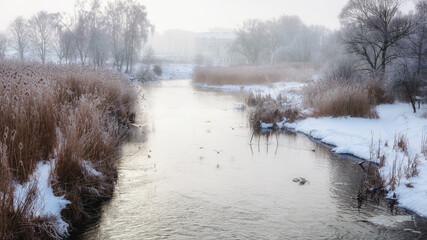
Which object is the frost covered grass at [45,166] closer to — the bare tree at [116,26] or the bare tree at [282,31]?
the bare tree at [116,26]

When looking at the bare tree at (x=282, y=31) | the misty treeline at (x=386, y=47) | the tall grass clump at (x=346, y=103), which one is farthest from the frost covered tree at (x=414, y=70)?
the bare tree at (x=282, y=31)

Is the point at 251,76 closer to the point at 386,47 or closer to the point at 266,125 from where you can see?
the point at 386,47

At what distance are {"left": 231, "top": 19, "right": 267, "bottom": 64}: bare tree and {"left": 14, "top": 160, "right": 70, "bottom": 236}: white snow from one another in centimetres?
5755

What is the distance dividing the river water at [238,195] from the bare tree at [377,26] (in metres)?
9.69

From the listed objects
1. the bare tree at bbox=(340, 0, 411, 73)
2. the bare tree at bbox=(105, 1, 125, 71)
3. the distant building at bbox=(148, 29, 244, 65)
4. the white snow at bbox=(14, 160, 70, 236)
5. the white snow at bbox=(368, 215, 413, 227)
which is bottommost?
the white snow at bbox=(368, 215, 413, 227)

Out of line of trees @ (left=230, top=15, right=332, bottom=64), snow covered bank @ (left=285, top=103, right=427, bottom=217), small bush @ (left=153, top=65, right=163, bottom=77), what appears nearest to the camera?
snow covered bank @ (left=285, top=103, right=427, bottom=217)

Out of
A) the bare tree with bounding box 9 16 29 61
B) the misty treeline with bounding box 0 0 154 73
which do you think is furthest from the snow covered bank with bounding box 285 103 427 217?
the bare tree with bounding box 9 16 29 61

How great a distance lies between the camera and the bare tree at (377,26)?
17406 mm

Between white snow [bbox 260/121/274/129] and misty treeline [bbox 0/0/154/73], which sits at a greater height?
misty treeline [bbox 0/0/154/73]

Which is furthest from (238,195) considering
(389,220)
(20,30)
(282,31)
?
(282,31)

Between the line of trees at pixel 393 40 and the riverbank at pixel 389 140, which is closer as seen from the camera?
the riverbank at pixel 389 140

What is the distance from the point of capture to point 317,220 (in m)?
5.53

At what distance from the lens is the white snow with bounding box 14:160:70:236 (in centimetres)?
432

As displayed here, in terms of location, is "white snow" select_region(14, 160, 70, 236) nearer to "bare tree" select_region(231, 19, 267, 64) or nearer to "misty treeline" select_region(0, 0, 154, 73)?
"misty treeline" select_region(0, 0, 154, 73)
